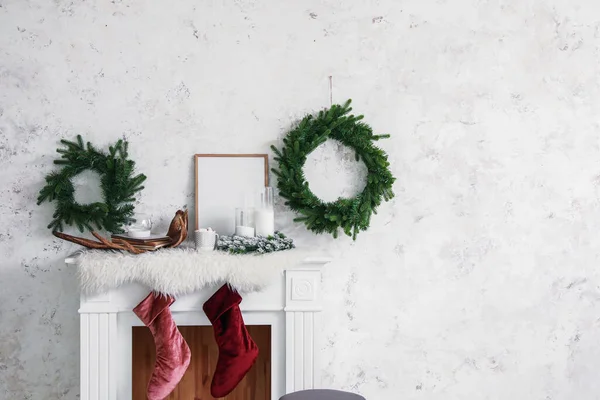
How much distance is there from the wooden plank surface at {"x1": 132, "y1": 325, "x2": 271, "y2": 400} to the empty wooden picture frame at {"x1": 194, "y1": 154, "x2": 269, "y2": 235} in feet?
1.41

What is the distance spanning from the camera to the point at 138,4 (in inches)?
89.3

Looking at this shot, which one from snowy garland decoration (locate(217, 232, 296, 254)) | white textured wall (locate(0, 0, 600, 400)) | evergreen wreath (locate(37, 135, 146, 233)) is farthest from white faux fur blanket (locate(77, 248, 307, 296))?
white textured wall (locate(0, 0, 600, 400))

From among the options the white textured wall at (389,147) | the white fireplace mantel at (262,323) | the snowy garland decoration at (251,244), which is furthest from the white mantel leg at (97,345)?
the snowy garland decoration at (251,244)

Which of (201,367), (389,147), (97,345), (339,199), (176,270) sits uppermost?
(389,147)

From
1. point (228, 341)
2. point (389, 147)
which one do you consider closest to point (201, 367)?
point (228, 341)

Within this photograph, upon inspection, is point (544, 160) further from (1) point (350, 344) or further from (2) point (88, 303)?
(2) point (88, 303)

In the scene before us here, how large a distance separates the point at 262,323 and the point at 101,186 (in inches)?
33.6

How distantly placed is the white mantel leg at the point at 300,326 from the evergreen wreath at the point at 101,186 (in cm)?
72

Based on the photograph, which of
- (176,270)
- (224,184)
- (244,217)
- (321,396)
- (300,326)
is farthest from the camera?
(224,184)

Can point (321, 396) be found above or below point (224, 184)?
below

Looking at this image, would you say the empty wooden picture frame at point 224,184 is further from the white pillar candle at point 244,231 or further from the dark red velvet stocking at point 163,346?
the dark red velvet stocking at point 163,346

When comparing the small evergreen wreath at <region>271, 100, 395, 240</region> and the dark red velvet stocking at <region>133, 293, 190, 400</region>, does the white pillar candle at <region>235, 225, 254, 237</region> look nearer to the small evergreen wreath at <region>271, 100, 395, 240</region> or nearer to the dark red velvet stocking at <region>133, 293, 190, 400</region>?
the small evergreen wreath at <region>271, 100, 395, 240</region>

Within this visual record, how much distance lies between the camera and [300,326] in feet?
6.62

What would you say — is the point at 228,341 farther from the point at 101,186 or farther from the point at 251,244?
the point at 101,186
